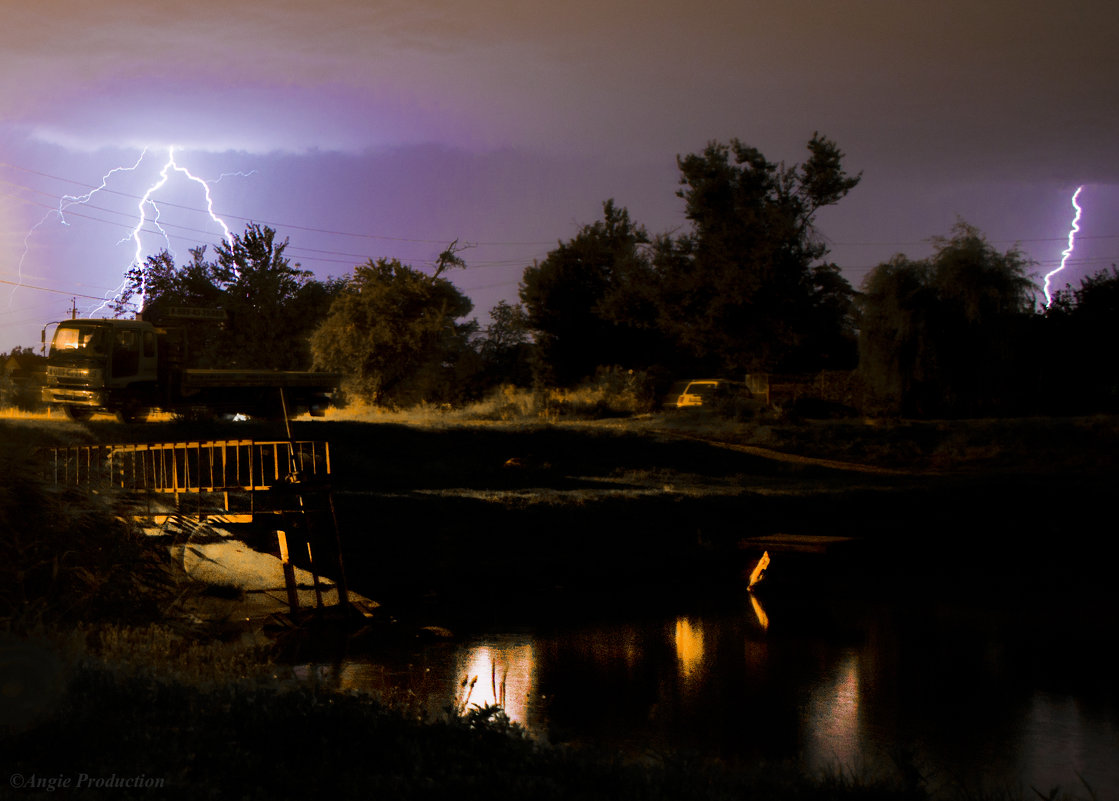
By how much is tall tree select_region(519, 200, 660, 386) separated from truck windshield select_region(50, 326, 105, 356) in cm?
2724

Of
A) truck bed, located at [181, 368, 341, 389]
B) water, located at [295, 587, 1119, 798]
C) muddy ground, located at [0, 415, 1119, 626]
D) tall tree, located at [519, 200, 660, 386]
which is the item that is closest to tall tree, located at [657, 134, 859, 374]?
tall tree, located at [519, 200, 660, 386]

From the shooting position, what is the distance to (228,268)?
69.4 m

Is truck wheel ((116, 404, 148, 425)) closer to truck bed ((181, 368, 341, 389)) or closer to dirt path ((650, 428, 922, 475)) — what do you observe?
truck bed ((181, 368, 341, 389))

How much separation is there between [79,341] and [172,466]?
11206mm

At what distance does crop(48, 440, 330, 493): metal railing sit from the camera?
1432 centimetres

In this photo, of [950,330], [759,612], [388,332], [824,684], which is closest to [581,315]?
[388,332]

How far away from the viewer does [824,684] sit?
1295 cm

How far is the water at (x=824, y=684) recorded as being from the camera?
10.0 meters

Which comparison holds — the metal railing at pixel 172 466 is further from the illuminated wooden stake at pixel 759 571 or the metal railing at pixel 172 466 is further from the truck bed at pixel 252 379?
the illuminated wooden stake at pixel 759 571

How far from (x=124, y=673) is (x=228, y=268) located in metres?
66.0

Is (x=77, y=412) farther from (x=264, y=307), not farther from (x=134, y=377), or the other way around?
(x=264, y=307)

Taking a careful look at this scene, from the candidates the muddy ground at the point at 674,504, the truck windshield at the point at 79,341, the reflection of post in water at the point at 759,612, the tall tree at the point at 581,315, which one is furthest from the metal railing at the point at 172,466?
the tall tree at the point at 581,315

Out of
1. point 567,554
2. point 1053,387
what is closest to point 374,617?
point 567,554

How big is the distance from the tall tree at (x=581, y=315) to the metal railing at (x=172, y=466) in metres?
27.2
